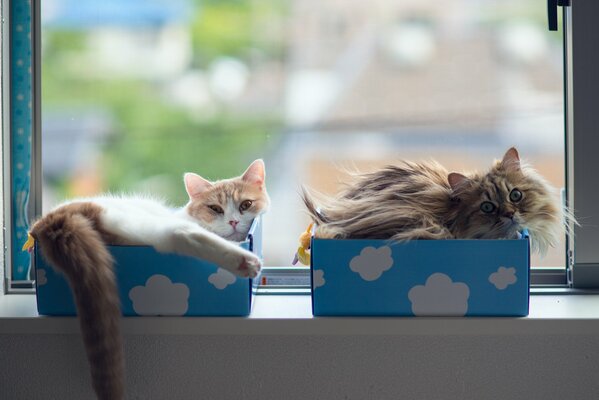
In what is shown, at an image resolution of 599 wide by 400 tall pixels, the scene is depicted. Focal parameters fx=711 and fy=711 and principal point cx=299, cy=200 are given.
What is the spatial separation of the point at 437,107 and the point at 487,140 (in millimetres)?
129

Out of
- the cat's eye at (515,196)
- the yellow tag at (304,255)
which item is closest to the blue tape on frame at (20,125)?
the yellow tag at (304,255)

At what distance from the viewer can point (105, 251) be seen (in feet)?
3.90

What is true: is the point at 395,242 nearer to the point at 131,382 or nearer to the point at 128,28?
the point at 131,382

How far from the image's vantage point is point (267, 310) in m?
1.31

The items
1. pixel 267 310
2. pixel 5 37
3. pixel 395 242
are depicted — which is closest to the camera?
pixel 395 242

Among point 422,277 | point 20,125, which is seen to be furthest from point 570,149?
point 20,125

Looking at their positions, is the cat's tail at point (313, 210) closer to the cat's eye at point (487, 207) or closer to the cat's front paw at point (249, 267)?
the cat's front paw at point (249, 267)

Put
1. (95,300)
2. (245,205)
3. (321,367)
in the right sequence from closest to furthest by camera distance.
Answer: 1. (95,300)
2. (321,367)
3. (245,205)

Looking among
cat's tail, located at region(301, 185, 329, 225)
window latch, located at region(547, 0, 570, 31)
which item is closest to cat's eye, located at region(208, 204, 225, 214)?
cat's tail, located at region(301, 185, 329, 225)

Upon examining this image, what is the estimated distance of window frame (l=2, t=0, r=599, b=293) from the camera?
143 centimetres

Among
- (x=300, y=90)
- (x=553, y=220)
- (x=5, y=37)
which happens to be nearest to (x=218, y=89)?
(x=300, y=90)

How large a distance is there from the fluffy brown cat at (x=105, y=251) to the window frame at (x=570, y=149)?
304 millimetres

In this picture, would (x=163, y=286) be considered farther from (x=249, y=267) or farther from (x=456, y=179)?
(x=456, y=179)

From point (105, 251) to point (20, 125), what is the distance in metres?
0.51
